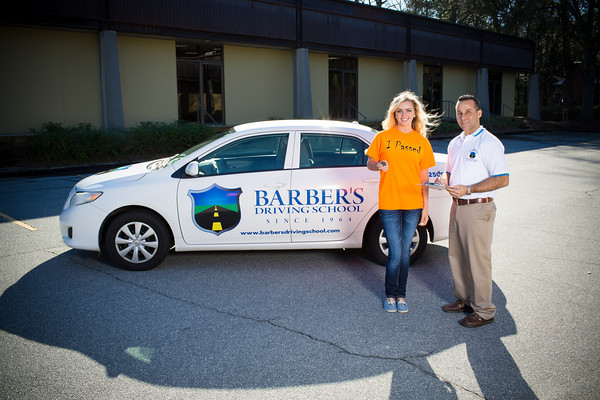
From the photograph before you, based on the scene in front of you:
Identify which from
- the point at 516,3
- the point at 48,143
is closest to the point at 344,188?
the point at 48,143

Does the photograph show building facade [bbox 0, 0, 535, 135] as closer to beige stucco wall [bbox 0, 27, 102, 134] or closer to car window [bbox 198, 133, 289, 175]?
beige stucco wall [bbox 0, 27, 102, 134]

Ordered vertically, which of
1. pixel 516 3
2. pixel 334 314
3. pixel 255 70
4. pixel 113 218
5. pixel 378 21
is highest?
pixel 516 3

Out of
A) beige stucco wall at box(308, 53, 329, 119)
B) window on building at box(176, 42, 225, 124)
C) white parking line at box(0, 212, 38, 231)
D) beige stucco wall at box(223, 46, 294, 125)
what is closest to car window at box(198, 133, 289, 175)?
white parking line at box(0, 212, 38, 231)

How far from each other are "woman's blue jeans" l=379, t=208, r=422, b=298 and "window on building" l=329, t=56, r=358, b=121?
2078cm

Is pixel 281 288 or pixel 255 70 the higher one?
pixel 255 70

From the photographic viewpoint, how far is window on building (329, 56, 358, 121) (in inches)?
982

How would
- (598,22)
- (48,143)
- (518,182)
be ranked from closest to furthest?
(518,182), (48,143), (598,22)

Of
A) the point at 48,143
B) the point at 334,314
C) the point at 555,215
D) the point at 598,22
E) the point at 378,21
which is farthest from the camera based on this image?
the point at 598,22

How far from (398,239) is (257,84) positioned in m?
18.2

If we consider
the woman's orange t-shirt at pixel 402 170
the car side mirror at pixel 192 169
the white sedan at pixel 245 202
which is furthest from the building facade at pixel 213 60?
the woman's orange t-shirt at pixel 402 170

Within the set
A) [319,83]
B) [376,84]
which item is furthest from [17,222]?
[376,84]

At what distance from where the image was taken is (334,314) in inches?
180

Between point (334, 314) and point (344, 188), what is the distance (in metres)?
1.57

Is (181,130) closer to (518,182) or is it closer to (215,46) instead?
(215,46)
